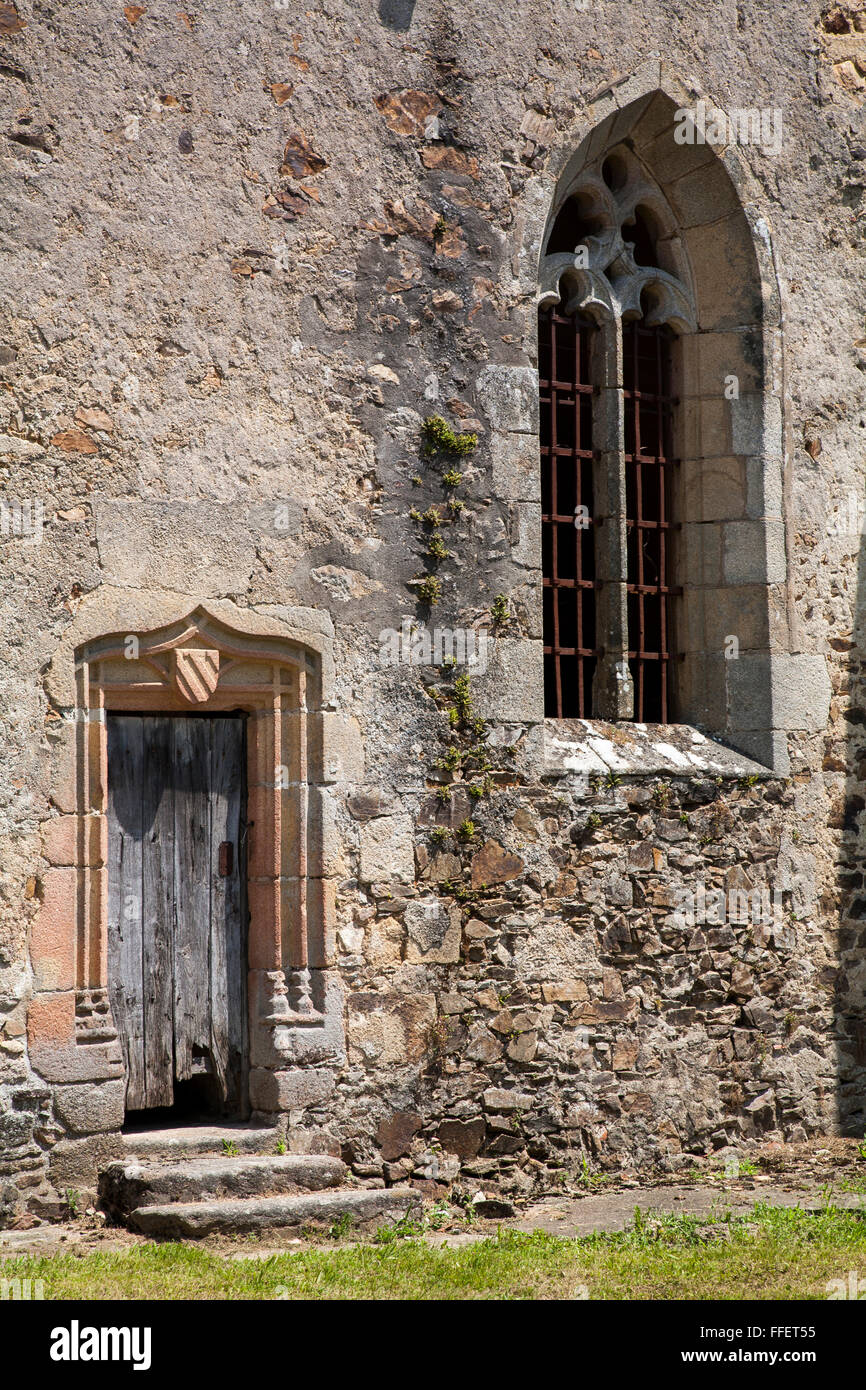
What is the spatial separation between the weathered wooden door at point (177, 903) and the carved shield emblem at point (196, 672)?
284mm

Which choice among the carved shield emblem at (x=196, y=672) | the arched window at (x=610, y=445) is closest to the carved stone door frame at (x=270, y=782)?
the carved shield emblem at (x=196, y=672)

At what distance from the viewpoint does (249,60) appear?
21.5 feet

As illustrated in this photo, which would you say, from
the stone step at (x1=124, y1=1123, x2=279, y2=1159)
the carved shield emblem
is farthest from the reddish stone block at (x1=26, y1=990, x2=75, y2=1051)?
the carved shield emblem

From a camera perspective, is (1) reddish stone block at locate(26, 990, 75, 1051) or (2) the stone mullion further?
(2) the stone mullion

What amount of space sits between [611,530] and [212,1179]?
3727 mm

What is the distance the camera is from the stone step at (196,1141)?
6117mm

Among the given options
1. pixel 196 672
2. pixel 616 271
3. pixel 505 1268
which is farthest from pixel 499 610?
pixel 505 1268

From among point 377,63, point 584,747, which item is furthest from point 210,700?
point 377,63

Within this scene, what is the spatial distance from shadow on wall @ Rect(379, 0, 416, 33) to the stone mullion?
69.8 inches

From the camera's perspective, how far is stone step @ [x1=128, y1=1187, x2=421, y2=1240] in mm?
5629

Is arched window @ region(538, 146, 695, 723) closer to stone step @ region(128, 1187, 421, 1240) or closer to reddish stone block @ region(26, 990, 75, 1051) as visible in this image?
stone step @ region(128, 1187, 421, 1240)

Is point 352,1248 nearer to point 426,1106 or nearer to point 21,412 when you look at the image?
point 426,1106

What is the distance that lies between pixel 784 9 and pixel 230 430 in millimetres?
4034
